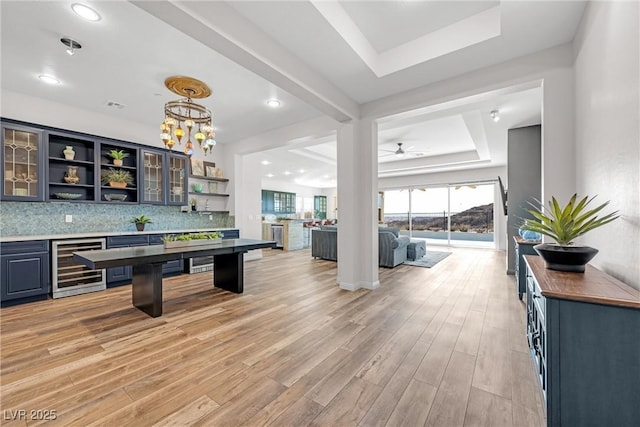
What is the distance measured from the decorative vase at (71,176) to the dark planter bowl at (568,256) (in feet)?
19.5

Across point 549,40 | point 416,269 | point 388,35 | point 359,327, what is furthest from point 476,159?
point 359,327

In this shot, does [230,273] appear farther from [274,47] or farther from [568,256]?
[568,256]

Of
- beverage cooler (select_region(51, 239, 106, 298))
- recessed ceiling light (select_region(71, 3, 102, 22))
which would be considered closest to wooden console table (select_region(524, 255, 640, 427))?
recessed ceiling light (select_region(71, 3, 102, 22))

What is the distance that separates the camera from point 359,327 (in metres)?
2.69

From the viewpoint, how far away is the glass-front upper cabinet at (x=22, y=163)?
3.53 m

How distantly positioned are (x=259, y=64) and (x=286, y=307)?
267 centimetres

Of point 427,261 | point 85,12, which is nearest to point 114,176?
point 85,12

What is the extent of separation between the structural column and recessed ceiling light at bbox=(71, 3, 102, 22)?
2955 mm

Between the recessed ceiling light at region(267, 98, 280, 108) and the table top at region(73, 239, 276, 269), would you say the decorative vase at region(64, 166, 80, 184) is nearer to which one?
the table top at region(73, 239, 276, 269)

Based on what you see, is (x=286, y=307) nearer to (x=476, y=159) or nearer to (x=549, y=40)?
(x=549, y=40)

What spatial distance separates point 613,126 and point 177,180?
6008mm

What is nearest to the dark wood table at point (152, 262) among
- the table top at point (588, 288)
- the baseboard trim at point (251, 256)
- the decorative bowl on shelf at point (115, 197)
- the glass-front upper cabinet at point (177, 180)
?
the decorative bowl on shelf at point (115, 197)

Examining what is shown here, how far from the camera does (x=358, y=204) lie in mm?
4078

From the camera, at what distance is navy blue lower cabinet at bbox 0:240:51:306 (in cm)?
327
